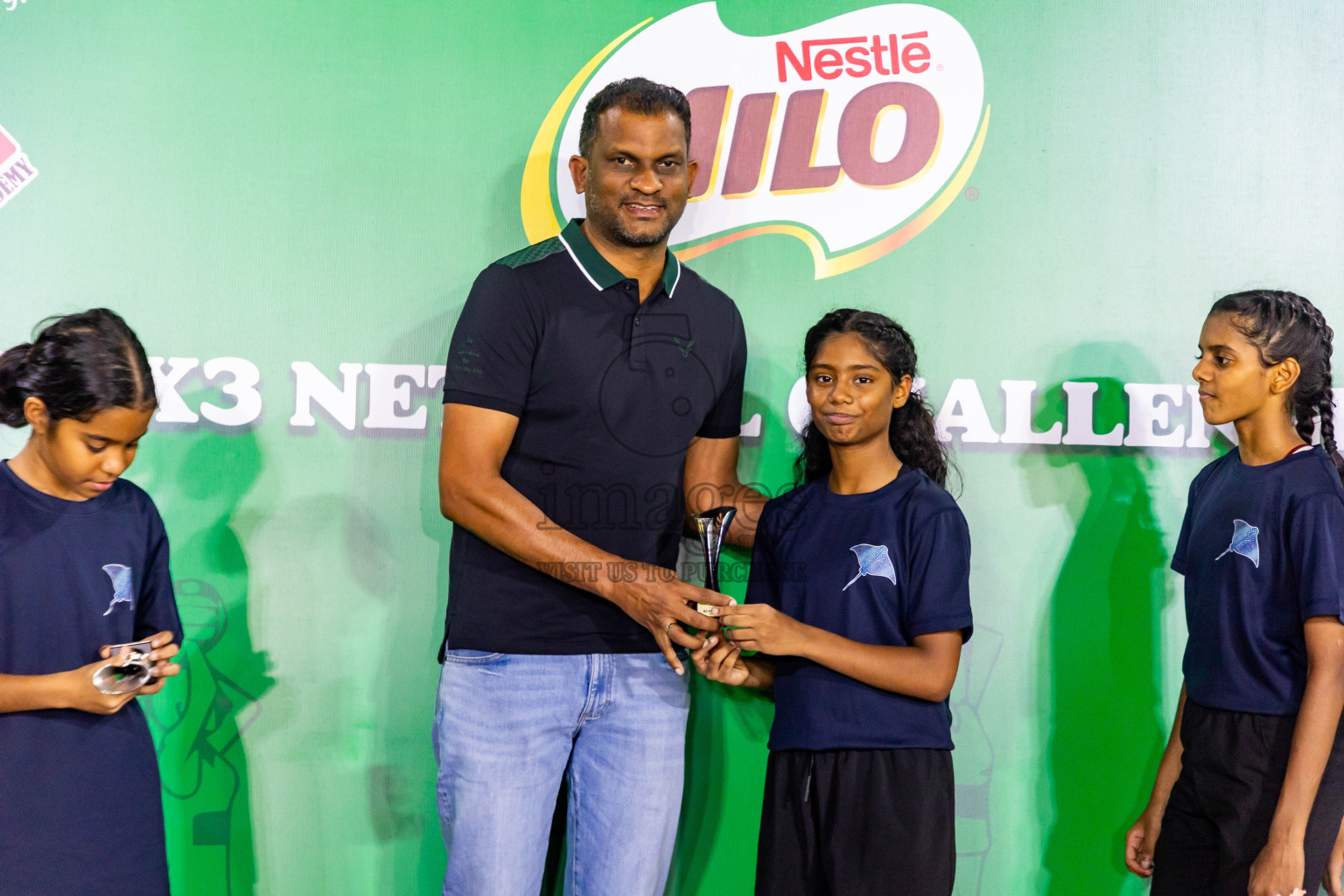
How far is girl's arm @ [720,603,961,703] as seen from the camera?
5.65 ft

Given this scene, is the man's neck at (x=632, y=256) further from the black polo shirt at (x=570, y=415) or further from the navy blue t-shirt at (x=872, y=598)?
the navy blue t-shirt at (x=872, y=598)

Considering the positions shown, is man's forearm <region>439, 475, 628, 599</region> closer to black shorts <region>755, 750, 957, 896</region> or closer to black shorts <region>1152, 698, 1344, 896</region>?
black shorts <region>755, 750, 957, 896</region>

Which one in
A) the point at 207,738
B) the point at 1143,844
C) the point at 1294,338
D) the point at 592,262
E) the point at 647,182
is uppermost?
the point at 647,182

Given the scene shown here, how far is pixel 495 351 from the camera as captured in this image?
6.15 ft

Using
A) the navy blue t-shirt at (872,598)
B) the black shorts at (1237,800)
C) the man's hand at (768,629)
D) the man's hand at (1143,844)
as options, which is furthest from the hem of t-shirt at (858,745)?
the man's hand at (1143,844)

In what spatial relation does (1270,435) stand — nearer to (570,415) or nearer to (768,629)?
(768,629)

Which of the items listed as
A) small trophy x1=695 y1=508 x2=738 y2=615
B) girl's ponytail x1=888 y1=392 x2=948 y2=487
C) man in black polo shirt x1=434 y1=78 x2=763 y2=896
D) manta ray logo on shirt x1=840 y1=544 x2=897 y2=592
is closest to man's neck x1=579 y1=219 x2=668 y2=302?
man in black polo shirt x1=434 y1=78 x2=763 y2=896

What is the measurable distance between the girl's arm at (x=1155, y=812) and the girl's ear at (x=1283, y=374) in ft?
2.02

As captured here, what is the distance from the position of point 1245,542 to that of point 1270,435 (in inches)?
8.2

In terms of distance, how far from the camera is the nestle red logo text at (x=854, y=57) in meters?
2.28

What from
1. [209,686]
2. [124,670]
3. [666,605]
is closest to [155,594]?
[124,670]

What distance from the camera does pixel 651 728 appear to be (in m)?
1.95

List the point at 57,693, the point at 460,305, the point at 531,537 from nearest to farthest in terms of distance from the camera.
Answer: the point at 57,693 < the point at 531,537 < the point at 460,305

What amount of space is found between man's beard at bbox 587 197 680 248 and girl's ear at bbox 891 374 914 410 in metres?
0.55
